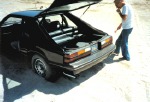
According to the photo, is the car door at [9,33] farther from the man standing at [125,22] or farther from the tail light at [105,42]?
the man standing at [125,22]

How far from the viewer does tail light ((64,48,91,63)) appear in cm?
466

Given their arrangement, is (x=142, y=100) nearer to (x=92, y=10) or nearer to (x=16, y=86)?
(x=16, y=86)

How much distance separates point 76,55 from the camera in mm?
4789

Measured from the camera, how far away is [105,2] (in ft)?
51.8

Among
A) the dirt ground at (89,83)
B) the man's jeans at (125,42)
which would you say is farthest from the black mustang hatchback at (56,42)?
the man's jeans at (125,42)

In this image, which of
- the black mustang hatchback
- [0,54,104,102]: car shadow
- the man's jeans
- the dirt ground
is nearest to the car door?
the black mustang hatchback

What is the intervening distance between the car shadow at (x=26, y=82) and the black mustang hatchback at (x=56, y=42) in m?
0.21

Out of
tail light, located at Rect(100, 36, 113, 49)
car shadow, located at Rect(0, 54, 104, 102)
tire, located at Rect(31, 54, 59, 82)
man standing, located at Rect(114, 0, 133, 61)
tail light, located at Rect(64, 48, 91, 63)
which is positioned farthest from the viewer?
man standing, located at Rect(114, 0, 133, 61)

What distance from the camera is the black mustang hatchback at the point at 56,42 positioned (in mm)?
4727

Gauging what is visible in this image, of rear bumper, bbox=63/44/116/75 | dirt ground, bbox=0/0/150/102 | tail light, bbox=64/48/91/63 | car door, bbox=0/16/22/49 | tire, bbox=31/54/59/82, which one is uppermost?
car door, bbox=0/16/22/49

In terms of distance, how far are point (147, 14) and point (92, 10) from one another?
3.30 meters

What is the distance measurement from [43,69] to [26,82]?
53 cm

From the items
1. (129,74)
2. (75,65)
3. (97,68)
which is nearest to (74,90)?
(75,65)

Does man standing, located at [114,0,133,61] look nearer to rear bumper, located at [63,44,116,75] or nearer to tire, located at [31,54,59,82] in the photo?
rear bumper, located at [63,44,116,75]
